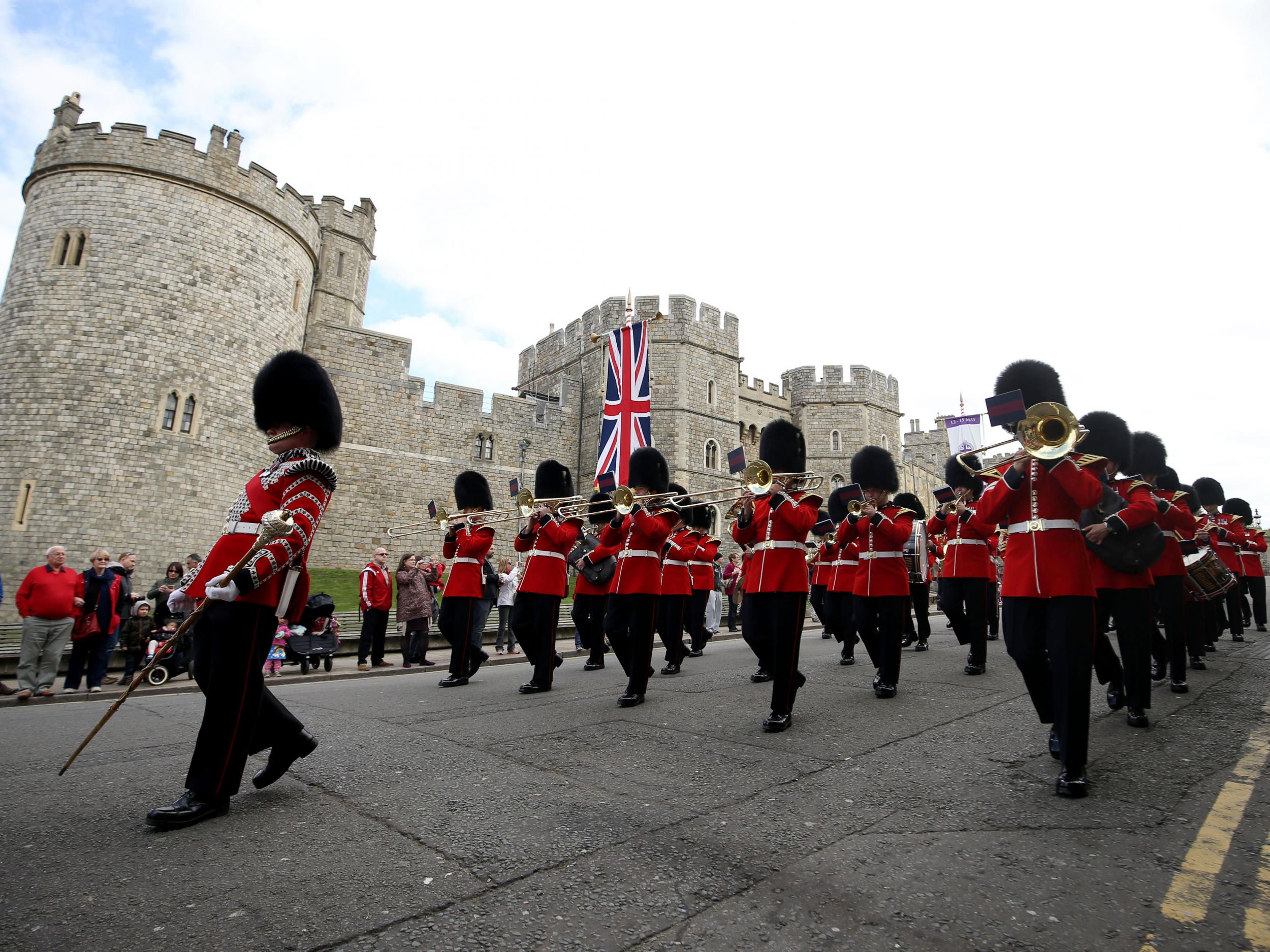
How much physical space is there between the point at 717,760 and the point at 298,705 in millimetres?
4209

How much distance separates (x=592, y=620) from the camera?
993 centimetres

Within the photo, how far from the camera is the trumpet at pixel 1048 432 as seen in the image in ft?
13.4

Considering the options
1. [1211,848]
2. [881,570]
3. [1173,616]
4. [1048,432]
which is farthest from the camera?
[881,570]

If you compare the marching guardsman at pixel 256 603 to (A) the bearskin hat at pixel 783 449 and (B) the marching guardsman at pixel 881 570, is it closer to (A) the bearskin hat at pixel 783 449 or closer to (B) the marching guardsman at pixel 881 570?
(A) the bearskin hat at pixel 783 449

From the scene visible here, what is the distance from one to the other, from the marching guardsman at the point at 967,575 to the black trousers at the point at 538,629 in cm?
446

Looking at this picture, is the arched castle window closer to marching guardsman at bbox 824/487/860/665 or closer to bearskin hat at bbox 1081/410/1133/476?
marching guardsman at bbox 824/487/860/665

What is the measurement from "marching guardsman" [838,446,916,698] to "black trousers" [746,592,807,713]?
134cm

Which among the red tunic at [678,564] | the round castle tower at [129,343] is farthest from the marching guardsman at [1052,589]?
the round castle tower at [129,343]

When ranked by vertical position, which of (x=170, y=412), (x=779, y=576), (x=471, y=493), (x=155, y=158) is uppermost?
(x=155, y=158)

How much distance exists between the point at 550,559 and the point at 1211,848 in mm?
5857

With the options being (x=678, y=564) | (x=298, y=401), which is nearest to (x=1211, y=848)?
(x=298, y=401)

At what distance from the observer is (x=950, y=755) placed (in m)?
4.36

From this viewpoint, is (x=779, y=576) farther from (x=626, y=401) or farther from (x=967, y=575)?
(x=626, y=401)

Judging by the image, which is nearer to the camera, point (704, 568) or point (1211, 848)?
point (1211, 848)
